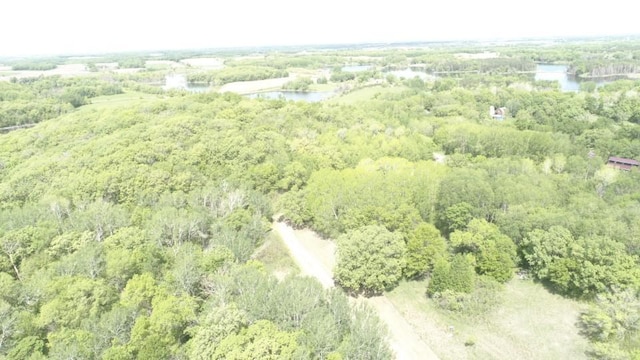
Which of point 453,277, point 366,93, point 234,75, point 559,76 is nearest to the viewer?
point 453,277

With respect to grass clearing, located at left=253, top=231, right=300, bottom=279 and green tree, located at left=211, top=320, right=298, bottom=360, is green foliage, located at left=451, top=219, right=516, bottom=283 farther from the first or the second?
green tree, located at left=211, top=320, right=298, bottom=360

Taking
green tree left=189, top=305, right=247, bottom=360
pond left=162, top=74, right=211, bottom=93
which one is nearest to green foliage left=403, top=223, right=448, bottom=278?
green tree left=189, top=305, right=247, bottom=360

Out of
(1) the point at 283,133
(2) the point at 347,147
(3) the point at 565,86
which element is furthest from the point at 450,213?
(3) the point at 565,86

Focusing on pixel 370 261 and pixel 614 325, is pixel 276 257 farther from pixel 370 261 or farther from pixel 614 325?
pixel 614 325

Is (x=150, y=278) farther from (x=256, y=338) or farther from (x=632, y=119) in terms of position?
(x=632, y=119)

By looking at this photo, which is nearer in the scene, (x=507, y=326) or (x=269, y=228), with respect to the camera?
(x=507, y=326)

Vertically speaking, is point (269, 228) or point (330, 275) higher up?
point (269, 228)

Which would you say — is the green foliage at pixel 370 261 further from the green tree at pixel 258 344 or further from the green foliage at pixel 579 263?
the green foliage at pixel 579 263

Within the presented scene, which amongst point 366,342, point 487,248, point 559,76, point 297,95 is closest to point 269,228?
point 366,342
